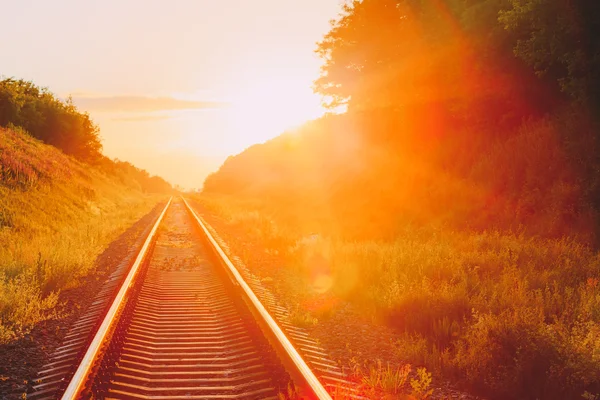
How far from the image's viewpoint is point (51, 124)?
1308 inches

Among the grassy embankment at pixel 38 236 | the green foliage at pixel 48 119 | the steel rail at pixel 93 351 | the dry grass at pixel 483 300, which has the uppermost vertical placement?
the green foliage at pixel 48 119

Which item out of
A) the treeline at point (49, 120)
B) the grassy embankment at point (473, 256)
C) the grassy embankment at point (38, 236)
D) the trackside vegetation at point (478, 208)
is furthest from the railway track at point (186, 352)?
the treeline at point (49, 120)

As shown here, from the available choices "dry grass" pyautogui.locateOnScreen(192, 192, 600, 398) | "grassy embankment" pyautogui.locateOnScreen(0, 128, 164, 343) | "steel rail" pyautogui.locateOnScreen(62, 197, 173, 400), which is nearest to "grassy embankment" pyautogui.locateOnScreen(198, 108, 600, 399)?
"dry grass" pyautogui.locateOnScreen(192, 192, 600, 398)

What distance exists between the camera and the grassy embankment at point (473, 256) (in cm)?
485

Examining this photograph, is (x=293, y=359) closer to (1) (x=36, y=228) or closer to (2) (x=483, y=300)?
(2) (x=483, y=300)

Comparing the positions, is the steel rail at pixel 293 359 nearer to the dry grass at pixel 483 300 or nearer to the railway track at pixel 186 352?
the railway track at pixel 186 352

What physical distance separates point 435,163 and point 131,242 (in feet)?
37.9

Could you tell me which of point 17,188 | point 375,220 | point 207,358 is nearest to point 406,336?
point 207,358

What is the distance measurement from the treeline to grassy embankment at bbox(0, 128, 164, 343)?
9.89 meters

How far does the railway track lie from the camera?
4.09m

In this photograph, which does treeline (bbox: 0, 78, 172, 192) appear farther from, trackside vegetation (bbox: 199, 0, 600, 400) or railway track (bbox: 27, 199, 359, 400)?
railway track (bbox: 27, 199, 359, 400)

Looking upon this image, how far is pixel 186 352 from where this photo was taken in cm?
512

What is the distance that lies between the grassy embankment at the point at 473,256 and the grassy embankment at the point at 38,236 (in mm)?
4632

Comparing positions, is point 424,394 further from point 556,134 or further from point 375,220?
point 375,220
